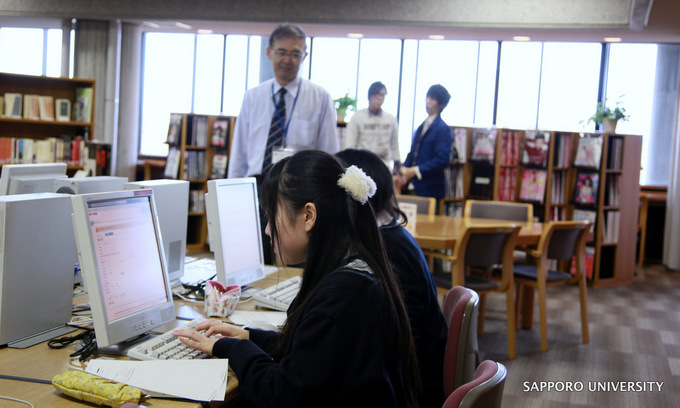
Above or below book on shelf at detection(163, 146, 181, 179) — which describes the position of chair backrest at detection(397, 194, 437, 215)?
below

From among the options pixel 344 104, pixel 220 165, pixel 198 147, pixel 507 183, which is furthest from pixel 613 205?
pixel 198 147

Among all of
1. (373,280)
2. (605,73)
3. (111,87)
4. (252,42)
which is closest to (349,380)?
(373,280)

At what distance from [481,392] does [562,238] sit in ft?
11.4

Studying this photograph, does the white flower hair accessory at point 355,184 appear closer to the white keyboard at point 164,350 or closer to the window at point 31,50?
the white keyboard at point 164,350

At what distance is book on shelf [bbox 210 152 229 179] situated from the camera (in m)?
7.39

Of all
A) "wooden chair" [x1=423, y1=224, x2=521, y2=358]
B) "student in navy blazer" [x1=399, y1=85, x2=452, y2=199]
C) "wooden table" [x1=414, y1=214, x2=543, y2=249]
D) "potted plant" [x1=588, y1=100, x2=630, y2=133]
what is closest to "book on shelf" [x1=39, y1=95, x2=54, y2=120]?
"student in navy blazer" [x1=399, y1=85, x2=452, y2=199]

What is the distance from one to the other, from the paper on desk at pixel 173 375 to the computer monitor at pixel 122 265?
0.10m

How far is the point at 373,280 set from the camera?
1.39m

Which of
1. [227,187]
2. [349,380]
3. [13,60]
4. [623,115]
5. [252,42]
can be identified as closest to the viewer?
[349,380]

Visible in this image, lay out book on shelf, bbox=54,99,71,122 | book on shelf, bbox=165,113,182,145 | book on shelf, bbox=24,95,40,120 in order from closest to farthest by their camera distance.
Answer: book on shelf, bbox=24,95,40,120 → book on shelf, bbox=54,99,71,122 → book on shelf, bbox=165,113,182,145

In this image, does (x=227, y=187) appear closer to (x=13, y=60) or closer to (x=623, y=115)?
(x=623, y=115)

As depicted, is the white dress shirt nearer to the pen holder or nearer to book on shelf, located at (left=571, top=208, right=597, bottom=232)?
the pen holder

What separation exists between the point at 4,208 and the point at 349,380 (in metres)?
0.95

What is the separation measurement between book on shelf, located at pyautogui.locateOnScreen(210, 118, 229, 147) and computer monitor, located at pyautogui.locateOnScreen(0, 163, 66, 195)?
201 inches
